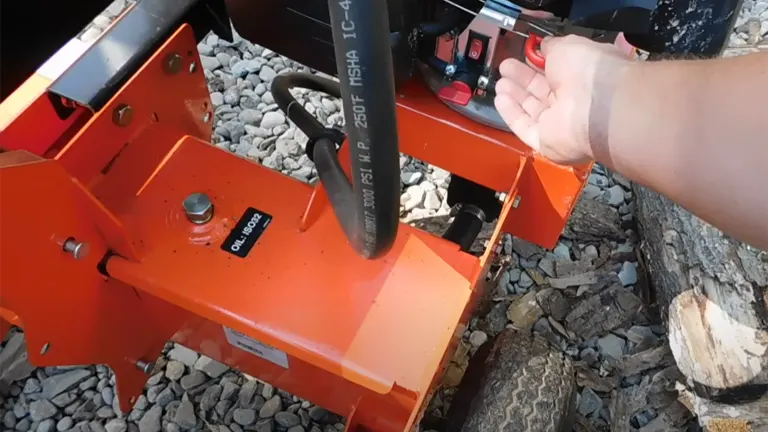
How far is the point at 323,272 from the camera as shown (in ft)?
3.45

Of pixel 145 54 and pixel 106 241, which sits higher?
pixel 145 54

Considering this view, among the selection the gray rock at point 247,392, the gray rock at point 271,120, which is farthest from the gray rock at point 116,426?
the gray rock at point 271,120

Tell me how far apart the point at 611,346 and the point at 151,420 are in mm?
886

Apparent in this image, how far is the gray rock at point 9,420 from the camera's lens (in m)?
1.41

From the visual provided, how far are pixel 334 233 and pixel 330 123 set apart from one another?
30.6 inches

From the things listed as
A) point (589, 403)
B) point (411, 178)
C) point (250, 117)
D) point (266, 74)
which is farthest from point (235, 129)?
point (589, 403)

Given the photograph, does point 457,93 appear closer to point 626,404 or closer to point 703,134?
point 703,134

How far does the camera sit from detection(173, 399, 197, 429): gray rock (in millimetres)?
1407

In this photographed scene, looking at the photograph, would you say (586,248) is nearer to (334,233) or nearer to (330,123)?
(330,123)

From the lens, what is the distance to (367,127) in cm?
76

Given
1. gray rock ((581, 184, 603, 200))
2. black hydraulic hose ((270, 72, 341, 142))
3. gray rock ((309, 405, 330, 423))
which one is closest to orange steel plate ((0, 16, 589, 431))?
black hydraulic hose ((270, 72, 341, 142))

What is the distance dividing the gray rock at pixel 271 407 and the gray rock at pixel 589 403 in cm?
56

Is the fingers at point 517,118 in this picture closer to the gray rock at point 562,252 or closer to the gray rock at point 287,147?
the gray rock at point 562,252

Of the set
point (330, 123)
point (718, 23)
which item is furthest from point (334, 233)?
point (330, 123)
